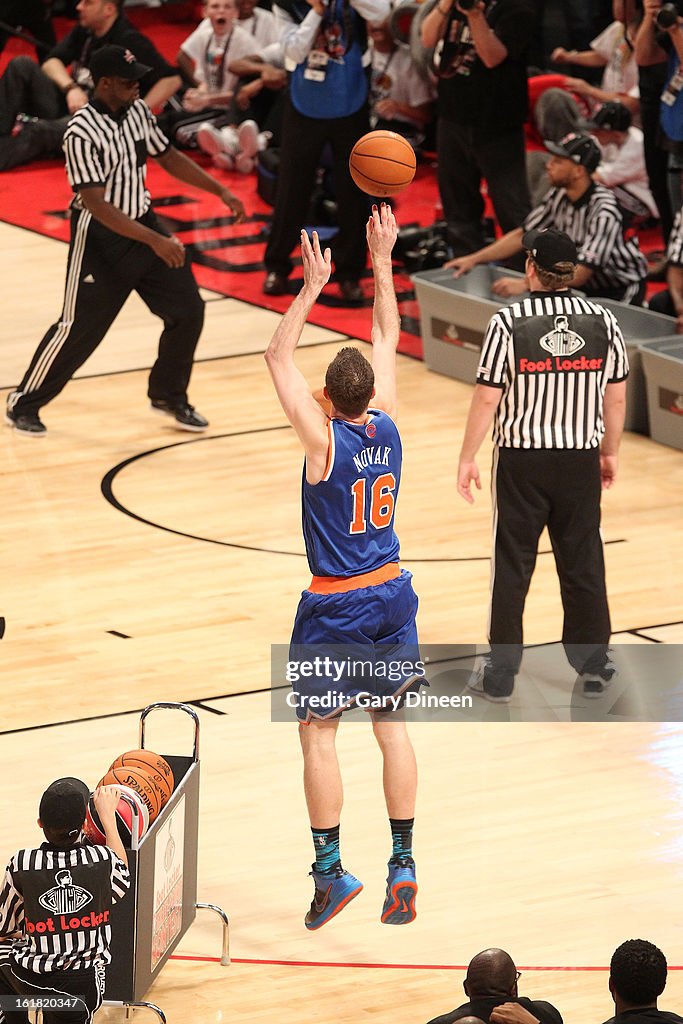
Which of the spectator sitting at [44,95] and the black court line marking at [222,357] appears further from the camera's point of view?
the spectator sitting at [44,95]

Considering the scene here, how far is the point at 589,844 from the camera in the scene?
732cm

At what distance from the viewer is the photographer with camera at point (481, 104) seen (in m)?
13.7

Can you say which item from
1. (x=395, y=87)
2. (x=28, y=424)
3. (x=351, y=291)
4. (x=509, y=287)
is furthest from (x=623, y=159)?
(x=28, y=424)

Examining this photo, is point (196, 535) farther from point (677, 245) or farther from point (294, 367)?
point (294, 367)

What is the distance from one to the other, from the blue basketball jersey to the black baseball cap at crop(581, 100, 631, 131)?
9.43m

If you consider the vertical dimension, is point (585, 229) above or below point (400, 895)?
above

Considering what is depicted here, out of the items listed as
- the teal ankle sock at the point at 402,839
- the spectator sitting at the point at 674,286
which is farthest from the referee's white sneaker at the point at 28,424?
the teal ankle sock at the point at 402,839

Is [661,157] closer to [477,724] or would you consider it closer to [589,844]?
[477,724]

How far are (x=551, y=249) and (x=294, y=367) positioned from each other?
85.1 inches

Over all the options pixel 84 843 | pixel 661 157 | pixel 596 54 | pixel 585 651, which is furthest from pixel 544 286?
pixel 596 54

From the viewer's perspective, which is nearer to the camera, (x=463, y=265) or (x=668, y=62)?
(x=463, y=265)

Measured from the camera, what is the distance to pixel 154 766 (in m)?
6.43

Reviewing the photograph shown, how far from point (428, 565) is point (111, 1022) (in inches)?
171

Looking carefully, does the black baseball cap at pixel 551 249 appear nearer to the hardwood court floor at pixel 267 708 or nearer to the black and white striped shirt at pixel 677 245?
the hardwood court floor at pixel 267 708
